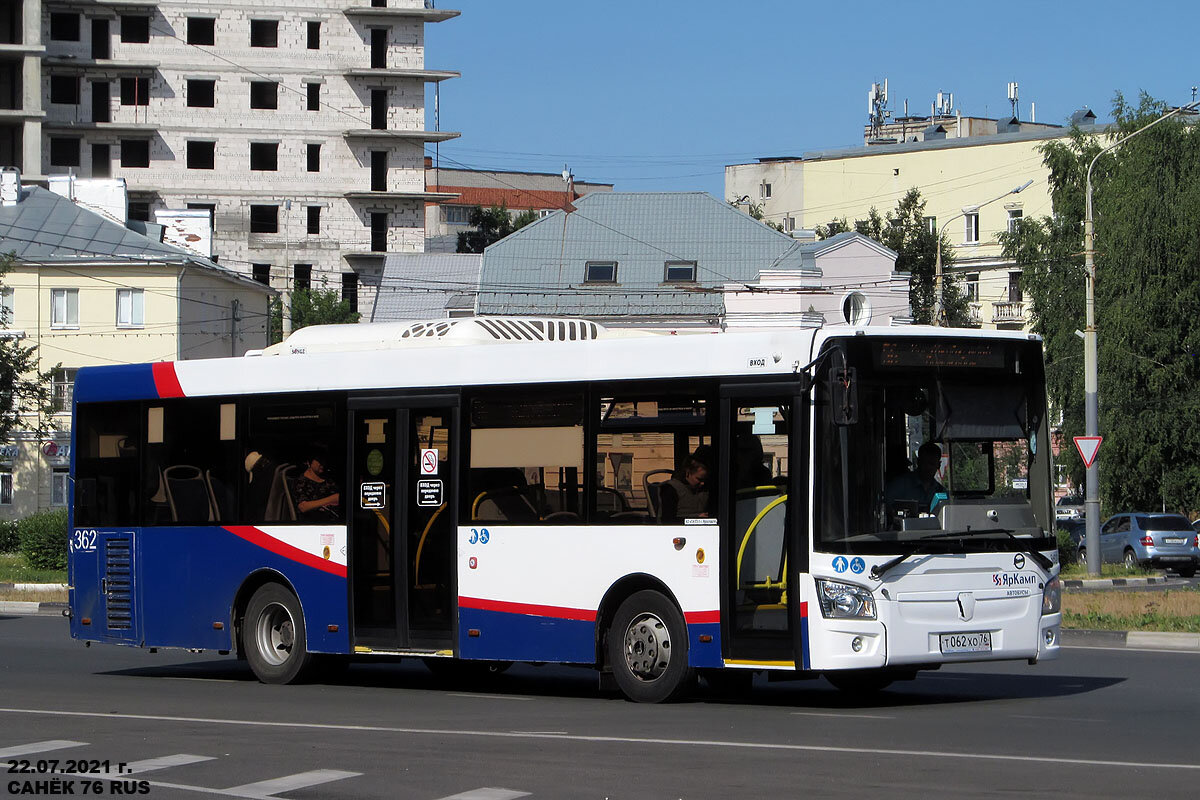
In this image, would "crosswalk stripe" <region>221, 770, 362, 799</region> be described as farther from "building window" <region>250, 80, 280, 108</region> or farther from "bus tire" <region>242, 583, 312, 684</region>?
"building window" <region>250, 80, 280, 108</region>

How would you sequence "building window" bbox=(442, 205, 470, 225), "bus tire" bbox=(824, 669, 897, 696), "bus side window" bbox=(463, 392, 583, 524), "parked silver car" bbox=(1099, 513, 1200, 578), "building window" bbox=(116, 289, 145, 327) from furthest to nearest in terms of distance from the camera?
"building window" bbox=(442, 205, 470, 225) < "building window" bbox=(116, 289, 145, 327) < "parked silver car" bbox=(1099, 513, 1200, 578) < "bus side window" bbox=(463, 392, 583, 524) < "bus tire" bbox=(824, 669, 897, 696)

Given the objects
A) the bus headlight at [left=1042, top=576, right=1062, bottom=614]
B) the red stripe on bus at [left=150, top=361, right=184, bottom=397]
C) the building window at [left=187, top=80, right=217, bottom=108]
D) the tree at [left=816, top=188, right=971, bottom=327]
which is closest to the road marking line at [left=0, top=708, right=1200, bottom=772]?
the bus headlight at [left=1042, top=576, right=1062, bottom=614]

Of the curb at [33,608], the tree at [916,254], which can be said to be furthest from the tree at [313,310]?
the curb at [33,608]

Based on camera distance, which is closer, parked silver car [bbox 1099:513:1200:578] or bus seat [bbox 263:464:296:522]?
bus seat [bbox 263:464:296:522]

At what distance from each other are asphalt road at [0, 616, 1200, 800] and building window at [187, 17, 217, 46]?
88.0 metres

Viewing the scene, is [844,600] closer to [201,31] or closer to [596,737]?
[596,737]

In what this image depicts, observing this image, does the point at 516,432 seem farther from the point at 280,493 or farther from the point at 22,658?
the point at 22,658

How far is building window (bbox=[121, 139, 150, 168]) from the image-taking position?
326ft

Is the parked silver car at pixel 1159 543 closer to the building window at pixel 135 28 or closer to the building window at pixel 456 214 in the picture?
the building window at pixel 135 28

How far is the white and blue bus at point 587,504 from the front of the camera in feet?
43.1

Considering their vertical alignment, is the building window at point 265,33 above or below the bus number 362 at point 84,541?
above

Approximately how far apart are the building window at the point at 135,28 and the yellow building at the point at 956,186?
34.8m

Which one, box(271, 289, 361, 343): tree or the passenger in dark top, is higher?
box(271, 289, 361, 343): tree

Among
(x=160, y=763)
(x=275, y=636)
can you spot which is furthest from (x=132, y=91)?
(x=160, y=763)
